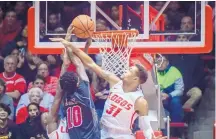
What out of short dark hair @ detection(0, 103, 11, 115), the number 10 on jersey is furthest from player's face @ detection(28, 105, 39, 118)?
the number 10 on jersey

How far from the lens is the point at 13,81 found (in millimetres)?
8625

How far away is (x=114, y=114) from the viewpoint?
25.8ft

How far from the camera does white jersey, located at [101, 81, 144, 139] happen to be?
25.7 ft

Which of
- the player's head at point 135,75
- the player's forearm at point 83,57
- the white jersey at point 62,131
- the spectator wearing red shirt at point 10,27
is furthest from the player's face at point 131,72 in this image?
the spectator wearing red shirt at point 10,27

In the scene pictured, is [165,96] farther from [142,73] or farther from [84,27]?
[84,27]

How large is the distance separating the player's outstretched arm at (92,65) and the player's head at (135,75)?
0.22 ft

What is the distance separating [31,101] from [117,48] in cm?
96

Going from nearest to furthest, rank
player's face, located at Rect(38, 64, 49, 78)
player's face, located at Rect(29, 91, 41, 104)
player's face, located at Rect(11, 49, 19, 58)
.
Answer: player's face, located at Rect(29, 91, 41, 104)
player's face, located at Rect(38, 64, 49, 78)
player's face, located at Rect(11, 49, 19, 58)

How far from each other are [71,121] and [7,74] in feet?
2.84

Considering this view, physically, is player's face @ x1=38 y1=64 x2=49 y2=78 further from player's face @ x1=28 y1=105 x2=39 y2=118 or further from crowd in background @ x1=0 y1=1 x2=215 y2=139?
player's face @ x1=28 y1=105 x2=39 y2=118

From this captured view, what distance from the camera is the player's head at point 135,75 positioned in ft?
25.7

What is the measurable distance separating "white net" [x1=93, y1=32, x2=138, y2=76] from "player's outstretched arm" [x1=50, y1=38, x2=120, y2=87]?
0.05m

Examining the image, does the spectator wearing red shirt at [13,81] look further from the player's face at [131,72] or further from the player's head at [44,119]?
the player's face at [131,72]

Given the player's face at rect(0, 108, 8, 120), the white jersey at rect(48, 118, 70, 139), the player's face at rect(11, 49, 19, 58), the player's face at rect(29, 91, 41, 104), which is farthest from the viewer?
the player's face at rect(11, 49, 19, 58)
